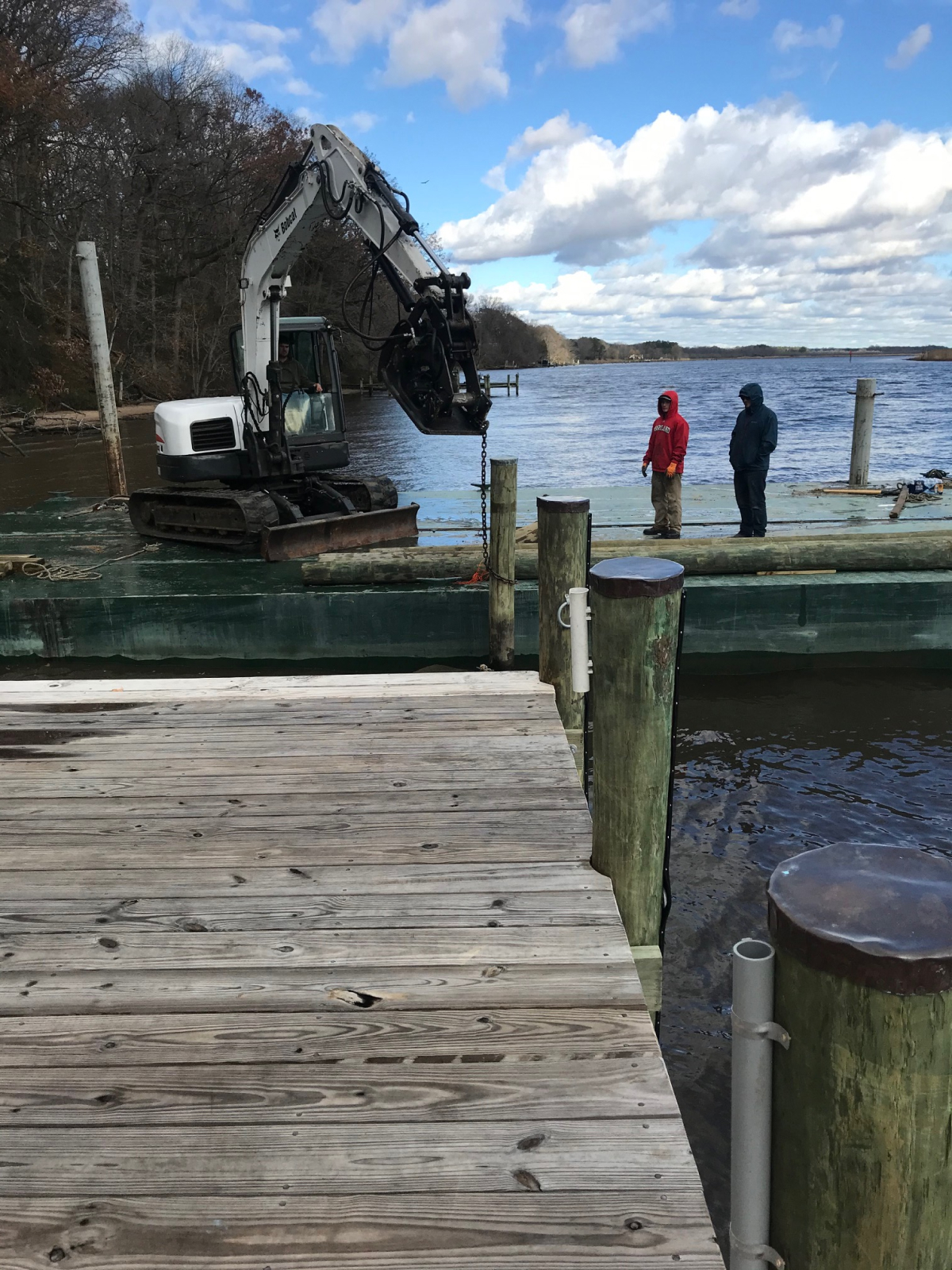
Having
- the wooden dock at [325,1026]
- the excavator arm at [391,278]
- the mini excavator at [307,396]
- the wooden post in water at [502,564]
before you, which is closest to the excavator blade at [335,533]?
the mini excavator at [307,396]

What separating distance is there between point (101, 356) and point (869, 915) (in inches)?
578

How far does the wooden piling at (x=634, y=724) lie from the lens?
2.92m

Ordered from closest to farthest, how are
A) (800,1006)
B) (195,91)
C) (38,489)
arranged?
(800,1006) → (38,489) → (195,91)

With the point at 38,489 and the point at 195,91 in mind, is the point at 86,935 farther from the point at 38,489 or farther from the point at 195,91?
the point at 195,91

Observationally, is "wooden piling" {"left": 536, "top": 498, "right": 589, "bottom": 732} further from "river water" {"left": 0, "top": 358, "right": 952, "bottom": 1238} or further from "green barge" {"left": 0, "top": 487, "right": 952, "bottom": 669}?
"green barge" {"left": 0, "top": 487, "right": 952, "bottom": 669}

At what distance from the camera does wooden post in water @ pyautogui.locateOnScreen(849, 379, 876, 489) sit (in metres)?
13.1

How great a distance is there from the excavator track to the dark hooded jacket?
16.2 ft

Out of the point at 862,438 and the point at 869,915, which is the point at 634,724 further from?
the point at 862,438

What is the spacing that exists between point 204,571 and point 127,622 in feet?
3.81

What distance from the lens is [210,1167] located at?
1960 mm

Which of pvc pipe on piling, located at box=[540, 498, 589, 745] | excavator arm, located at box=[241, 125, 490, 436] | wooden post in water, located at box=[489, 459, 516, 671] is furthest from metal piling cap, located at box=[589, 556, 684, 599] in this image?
excavator arm, located at box=[241, 125, 490, 436]

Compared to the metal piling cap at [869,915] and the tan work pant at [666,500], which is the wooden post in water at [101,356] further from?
the metal piling cap at [869,915]

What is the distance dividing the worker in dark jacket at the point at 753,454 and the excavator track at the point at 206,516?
194 inches

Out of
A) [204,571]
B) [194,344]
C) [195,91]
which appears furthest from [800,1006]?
[195,91]
